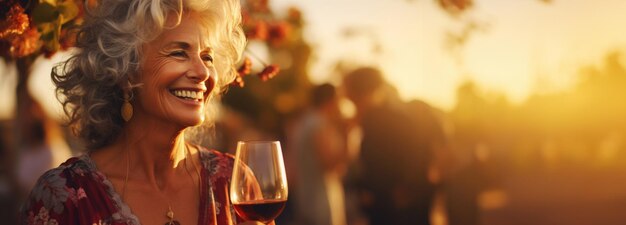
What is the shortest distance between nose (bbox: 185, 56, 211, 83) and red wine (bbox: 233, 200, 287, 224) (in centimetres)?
46

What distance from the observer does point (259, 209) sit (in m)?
2.94

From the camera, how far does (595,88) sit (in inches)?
1962

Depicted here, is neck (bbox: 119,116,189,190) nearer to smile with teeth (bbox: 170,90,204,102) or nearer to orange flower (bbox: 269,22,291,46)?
smile with teeth (bbox: 170,90,204,102)

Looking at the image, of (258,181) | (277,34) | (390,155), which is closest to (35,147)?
(277,34)

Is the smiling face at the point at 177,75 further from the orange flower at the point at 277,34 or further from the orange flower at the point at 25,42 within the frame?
the orange flower at the point at 277,34

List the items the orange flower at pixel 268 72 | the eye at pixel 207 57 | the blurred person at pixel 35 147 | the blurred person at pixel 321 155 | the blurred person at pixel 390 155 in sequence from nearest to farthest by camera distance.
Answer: the eye at pixel 207 57 < the orange flower at pixel 268 72 < the blurred person at pixel 390 155 < the blurred person at pixel 35 147 < the blurred person at pixel 321 155

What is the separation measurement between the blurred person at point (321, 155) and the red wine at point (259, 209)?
4.33 m

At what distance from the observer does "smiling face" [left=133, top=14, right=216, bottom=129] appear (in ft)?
10.1

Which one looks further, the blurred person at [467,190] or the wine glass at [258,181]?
the blurred person at [467,190]

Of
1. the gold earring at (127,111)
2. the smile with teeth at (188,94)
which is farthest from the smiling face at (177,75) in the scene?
the gold earring at (127,111)

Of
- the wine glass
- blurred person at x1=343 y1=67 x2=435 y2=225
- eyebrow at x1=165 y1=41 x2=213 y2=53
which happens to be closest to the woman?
eyebrow at x1=165 y1=41 x2=213 y2=53

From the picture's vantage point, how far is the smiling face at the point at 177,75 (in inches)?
121

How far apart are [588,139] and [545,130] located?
14.0 feet

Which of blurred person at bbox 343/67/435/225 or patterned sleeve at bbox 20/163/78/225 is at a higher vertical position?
blurred person at bbox 343/67/435/225
